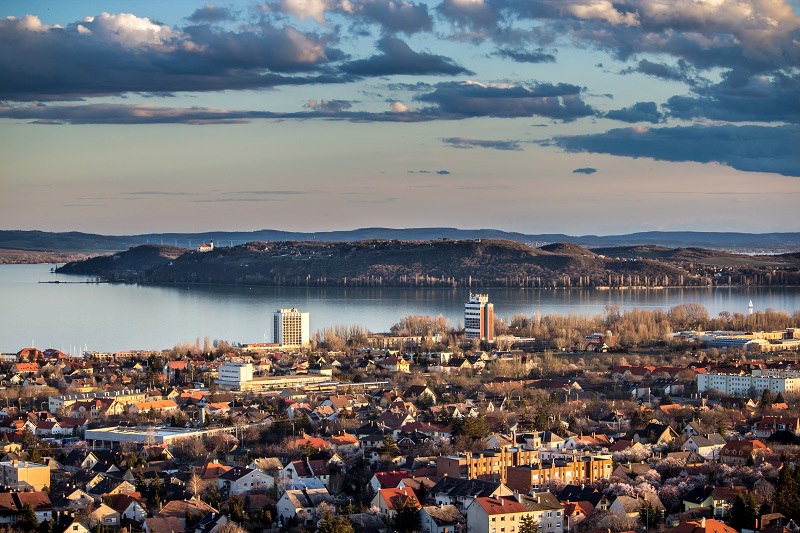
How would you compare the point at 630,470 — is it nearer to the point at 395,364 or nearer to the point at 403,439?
the point at 403,439

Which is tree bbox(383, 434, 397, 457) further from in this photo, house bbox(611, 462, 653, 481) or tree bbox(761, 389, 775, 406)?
tree bbox(761, 389, 775, 406)

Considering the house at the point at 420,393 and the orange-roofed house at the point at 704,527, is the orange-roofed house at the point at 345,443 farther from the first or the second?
the orange-roofed house at the point at 704,527

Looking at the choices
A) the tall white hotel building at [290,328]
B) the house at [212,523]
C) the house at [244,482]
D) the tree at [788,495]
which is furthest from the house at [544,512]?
the tall white hotel building at [290,328]

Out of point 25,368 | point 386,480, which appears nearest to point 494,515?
point 386,480

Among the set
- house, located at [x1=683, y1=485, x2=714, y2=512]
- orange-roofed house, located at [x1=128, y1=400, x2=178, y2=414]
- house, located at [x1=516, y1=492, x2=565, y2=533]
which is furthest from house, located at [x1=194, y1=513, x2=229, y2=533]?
orange-roofed house, located at [x1=128, y1=400, x2=178, y2=414]

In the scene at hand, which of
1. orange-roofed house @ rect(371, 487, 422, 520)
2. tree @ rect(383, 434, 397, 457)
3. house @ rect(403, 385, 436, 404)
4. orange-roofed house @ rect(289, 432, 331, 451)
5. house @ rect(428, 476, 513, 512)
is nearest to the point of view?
orange-roofed house @ rect(371, 487, 422, 520)

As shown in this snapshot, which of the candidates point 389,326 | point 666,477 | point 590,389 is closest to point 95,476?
point 666,477
